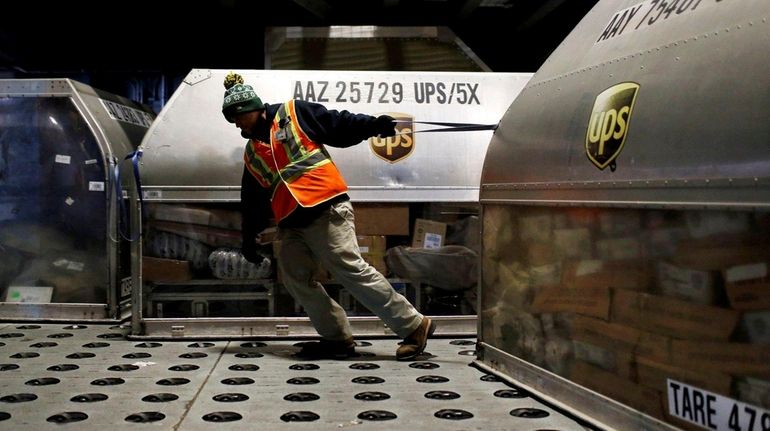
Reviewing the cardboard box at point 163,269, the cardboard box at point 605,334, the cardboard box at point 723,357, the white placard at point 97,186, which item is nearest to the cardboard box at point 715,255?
the cardboard box at point 723,357

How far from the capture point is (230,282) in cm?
470

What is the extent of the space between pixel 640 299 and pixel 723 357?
1.32 ft

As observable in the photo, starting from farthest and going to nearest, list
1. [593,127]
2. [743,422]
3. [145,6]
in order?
[145,6]
[593,127]
[743,422]

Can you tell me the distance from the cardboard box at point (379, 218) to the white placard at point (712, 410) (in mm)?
2488

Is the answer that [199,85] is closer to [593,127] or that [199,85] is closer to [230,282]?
[230,282]

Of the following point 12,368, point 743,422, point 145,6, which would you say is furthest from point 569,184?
point 145,6

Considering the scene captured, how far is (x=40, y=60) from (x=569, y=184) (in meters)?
6.73

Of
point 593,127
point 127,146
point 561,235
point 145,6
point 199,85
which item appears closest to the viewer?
point 593,127

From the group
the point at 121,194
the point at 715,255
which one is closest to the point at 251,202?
the point at 121,194

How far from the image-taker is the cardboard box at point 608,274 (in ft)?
8.26

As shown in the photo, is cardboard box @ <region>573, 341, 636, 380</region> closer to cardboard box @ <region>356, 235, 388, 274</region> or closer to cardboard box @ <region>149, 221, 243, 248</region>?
cardboard box @ <region>356, 235, 388, 274</region>

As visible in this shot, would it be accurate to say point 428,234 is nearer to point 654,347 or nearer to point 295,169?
point 295,169

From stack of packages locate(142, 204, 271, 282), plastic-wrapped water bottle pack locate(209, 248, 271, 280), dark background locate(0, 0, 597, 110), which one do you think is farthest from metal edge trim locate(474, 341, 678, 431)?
dark background locate(0, 0, 597, 110)

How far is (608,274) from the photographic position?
2.71 m
